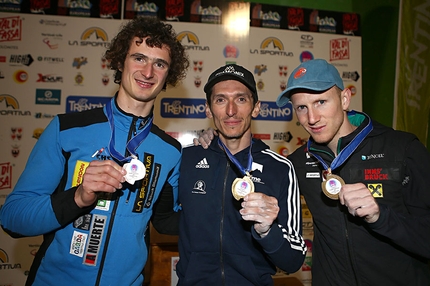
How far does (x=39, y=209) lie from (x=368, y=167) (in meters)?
1.92

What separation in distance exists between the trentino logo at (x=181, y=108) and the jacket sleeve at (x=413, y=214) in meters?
2.98

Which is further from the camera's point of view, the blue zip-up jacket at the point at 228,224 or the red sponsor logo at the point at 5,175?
the red sponsor logo at the point at 5,175

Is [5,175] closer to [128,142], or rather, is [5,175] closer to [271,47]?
[128,142]

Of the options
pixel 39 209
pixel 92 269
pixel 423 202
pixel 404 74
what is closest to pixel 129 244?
pixel 92 269

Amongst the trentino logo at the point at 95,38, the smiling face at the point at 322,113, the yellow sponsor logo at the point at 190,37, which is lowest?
the smiling face at the point at 322,113

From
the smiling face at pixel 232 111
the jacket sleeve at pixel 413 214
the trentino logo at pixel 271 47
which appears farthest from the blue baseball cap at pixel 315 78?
the trentino logo at pixel 271 47

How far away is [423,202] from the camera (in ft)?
5.11

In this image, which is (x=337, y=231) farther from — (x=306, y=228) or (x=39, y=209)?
(x=306, y=228)

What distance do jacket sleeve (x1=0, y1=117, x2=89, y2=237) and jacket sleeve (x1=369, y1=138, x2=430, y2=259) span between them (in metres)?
1.62

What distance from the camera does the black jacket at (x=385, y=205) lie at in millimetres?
1554

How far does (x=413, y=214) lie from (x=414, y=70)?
3.11m

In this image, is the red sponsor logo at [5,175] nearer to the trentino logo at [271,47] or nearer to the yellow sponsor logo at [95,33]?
the yellow sponsor logo at [95,33]

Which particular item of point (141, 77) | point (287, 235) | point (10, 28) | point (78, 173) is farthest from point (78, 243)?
point (10, 28)

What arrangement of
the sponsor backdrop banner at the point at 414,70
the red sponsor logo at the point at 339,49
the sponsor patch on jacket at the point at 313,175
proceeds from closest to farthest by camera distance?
the sponsor patch on jacket at the point at 313,175
the sponsor backdrop banner at the point at 414,70
the red sponsor logo at the point at 339,49
